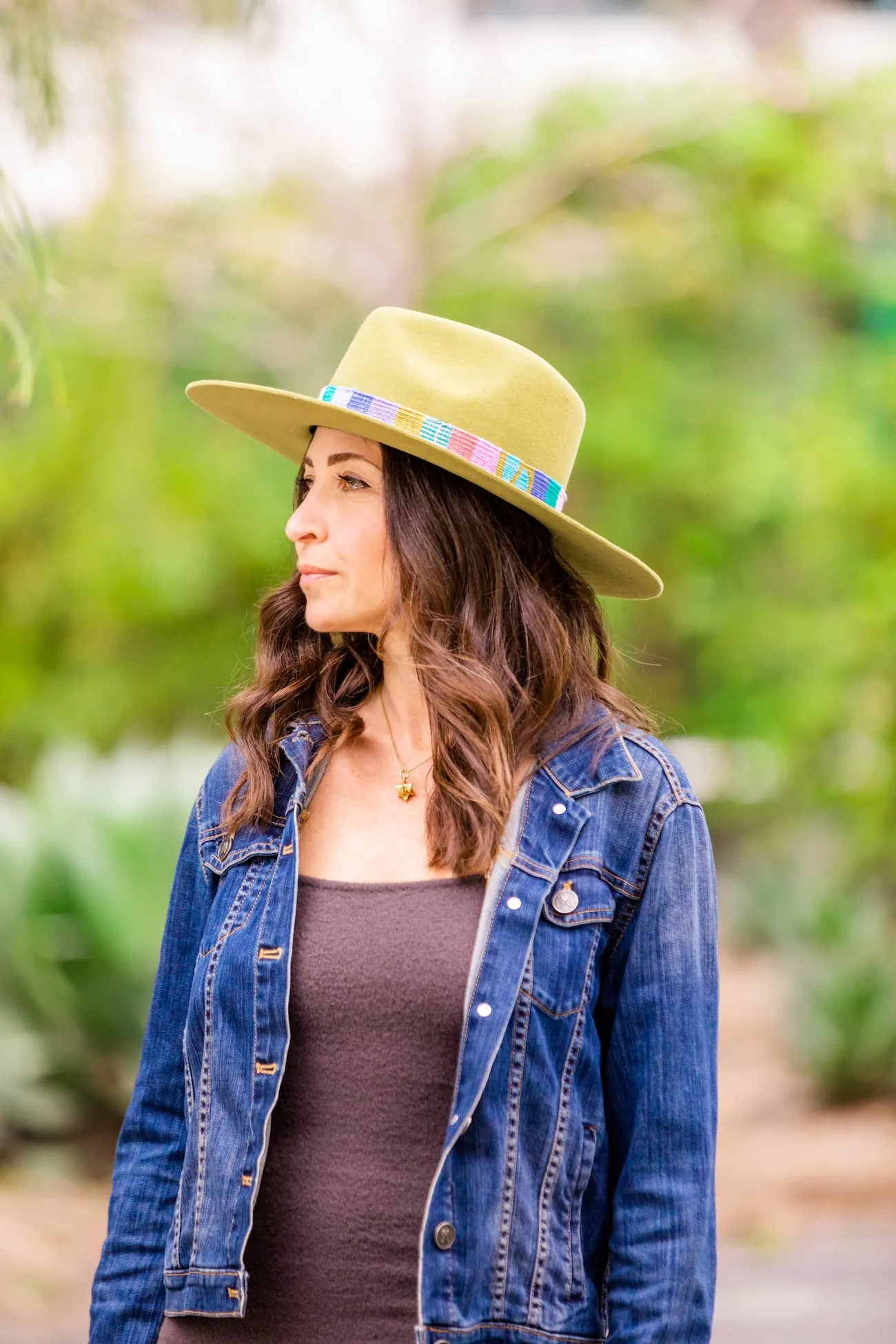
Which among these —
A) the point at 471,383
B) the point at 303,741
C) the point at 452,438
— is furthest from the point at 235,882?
the point at 471,383

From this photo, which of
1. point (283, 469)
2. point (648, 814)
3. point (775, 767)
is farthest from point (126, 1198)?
point (775, 767)

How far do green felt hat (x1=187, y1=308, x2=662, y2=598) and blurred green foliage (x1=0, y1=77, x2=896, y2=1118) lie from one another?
7.48m

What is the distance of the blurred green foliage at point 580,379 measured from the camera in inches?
441

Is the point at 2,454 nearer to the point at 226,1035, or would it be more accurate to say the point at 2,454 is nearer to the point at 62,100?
the point at 62,100

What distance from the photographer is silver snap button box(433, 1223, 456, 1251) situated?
1.88 m

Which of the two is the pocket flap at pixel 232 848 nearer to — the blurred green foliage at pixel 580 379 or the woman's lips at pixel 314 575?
the woman's lips at pixel 314 575

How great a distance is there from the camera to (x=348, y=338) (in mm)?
12094

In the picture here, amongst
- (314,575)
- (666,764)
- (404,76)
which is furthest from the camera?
(404,76)

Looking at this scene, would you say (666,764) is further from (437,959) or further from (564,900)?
(437,959)

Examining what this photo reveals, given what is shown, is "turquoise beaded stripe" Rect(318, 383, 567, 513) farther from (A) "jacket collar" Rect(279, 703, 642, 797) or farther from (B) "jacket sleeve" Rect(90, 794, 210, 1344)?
(B) "jacket sleeve" Rect(90, 794, 210, 1344)

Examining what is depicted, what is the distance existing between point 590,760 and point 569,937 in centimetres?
26

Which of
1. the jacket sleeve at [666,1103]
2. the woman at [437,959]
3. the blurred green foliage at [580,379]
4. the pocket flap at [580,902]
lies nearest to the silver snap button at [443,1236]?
the woman at [437,959]

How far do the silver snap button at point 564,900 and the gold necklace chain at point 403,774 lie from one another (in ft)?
0.94

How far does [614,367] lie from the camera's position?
42.5ft
